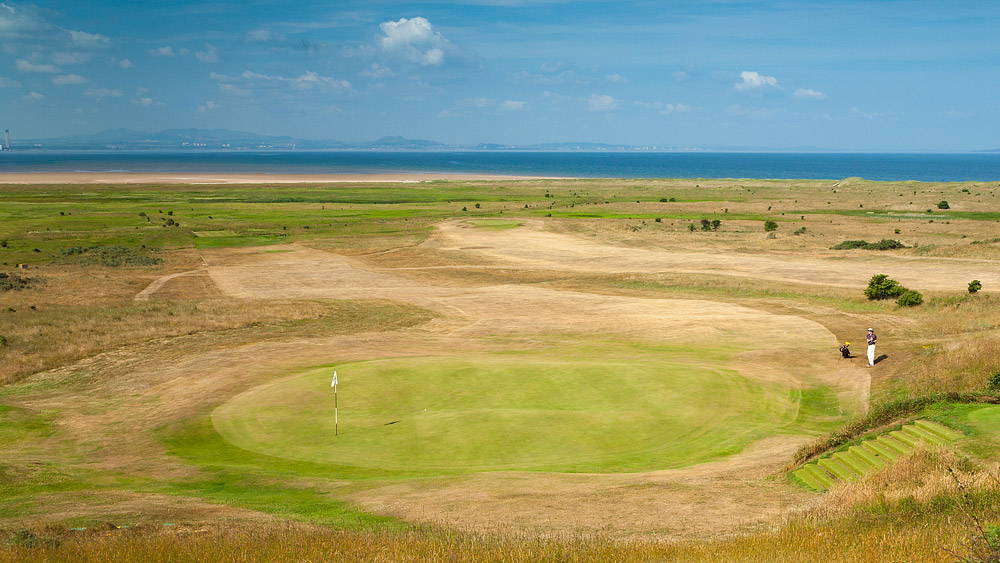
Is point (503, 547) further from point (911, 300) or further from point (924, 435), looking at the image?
point (911, 300)

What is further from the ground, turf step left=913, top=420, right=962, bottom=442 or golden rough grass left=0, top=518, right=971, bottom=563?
golden rough grass left=0, top=518, right=971, bottom=563

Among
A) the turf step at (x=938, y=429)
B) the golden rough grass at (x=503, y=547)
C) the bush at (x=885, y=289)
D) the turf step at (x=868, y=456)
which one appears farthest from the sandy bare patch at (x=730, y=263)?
the golden rough grass at (x=503, y=547)

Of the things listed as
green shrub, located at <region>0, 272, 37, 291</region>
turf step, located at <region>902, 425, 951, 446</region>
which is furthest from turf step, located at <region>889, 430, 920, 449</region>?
green shrub, located at <region>0, 272, 37, 291</region>

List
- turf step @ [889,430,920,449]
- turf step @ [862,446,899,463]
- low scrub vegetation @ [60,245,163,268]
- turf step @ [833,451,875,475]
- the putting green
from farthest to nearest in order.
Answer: low scrub vegetation @ [60,245,163,268] → the putting green → turf step @ [889,430,920,449] → turf step @ [862,446,899,463] → turf step @ [833,451,875,475]

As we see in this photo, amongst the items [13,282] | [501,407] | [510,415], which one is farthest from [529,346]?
[13,282]

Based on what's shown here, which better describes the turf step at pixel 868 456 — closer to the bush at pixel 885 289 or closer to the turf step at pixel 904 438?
the turf step at pixel 904 438

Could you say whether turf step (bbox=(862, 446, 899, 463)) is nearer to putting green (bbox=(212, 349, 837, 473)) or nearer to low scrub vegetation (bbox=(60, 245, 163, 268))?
putting green (bbox=(212, 349, 837, 473))
